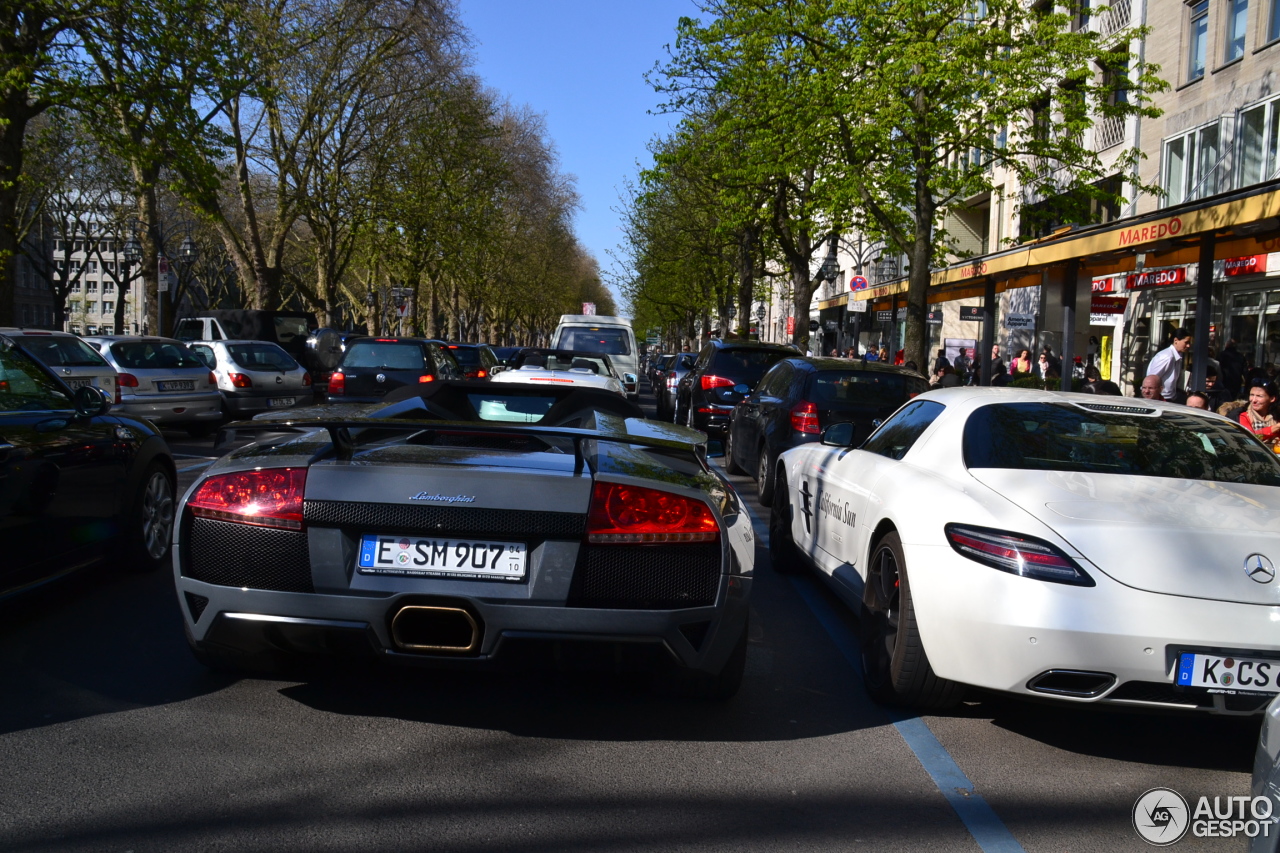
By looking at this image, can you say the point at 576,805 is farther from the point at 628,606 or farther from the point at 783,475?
the point at 783,475

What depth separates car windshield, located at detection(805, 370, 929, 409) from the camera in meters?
10.5

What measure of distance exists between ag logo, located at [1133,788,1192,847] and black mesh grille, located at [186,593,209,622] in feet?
10.7

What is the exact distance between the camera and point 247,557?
3.87 m

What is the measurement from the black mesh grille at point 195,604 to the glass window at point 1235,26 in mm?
24440

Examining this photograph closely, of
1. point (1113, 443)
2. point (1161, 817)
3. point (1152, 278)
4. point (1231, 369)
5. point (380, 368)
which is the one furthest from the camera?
point (1152, 278)

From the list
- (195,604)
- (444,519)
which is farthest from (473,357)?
(444,519)

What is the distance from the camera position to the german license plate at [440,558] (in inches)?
148

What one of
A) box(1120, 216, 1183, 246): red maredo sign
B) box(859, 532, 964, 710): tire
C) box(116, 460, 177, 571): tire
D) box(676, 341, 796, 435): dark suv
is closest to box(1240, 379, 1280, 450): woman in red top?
box(859, 532, 964, 710): tire

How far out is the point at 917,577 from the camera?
14.3 ft

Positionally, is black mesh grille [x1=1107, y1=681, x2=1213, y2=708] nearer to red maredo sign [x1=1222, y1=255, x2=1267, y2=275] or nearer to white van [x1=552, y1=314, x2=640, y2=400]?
white van [x1=552, y1=314, x2=640, y2=400]

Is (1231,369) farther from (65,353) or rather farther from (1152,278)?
(65,353)

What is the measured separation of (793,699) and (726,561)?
1129mm

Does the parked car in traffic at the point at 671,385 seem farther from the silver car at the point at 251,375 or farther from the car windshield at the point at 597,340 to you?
the silver car at the point at 251,375

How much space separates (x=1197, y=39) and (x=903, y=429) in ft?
77.0
